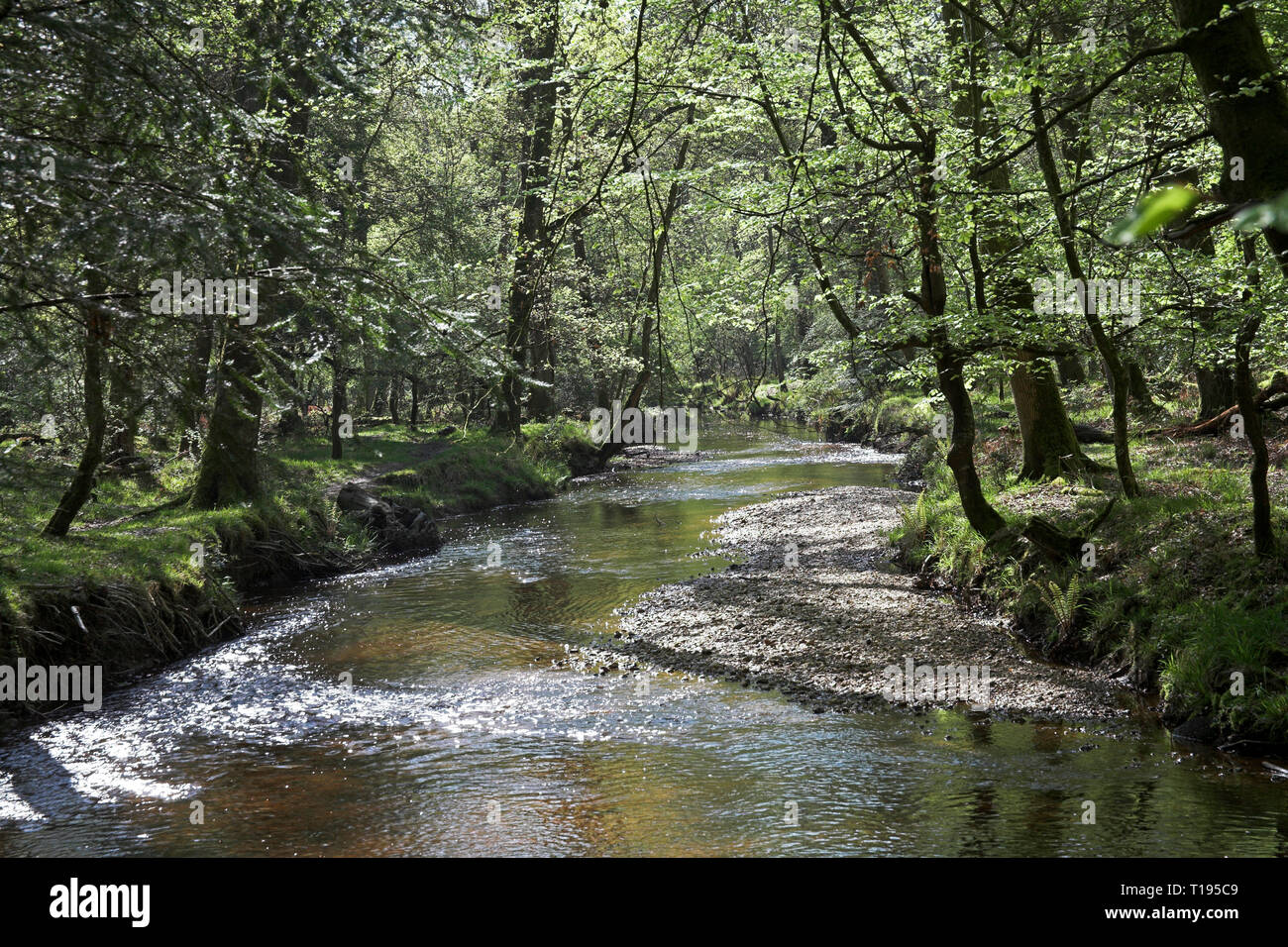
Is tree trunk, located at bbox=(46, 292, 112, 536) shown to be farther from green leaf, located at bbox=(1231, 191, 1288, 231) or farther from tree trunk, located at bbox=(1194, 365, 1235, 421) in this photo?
tree trunk, located at bbox=(1194, 365, 1235, 421)

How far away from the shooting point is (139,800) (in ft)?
21.6

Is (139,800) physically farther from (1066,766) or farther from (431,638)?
(1066,766)

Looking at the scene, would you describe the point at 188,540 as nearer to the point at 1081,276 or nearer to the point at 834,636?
the point at 834,636

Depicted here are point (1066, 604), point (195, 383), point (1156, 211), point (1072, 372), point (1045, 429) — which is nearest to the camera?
point (1156, 211)

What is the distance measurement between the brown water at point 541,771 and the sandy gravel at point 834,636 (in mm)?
468

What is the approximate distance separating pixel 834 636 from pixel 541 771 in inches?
164

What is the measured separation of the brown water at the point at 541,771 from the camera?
5.68 m

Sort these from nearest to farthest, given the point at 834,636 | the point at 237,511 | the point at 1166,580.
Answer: the point at 1166,580 < the point at 834,636 < the point at 237,511

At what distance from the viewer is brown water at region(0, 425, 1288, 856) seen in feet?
18.6

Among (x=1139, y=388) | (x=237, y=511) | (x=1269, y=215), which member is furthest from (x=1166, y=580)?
(x=237, y=511)

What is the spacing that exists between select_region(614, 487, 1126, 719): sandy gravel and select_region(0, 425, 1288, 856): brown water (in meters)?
0.47

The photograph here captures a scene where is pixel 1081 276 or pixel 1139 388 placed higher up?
pixel 1081 276

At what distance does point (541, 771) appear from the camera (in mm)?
6926
